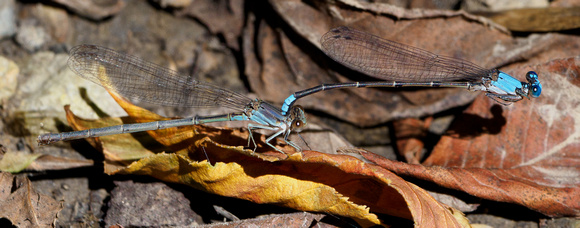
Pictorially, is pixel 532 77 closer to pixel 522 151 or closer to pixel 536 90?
pixel 536 90

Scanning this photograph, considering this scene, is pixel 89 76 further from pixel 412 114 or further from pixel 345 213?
pixel 412 114

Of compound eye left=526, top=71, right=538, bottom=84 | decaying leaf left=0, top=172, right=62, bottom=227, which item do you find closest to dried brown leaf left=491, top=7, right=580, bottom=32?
compound eye left=526, top=71, right=538, bottom=84

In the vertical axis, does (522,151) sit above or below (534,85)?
below

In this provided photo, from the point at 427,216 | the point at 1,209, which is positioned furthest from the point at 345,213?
the point at 1,209

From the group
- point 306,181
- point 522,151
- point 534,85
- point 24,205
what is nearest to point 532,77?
point 534,85

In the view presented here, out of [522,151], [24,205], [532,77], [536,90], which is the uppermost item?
[532,77]

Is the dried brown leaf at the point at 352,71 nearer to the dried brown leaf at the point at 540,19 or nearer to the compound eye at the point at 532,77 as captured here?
the dried brown leaf at the point at 540,19

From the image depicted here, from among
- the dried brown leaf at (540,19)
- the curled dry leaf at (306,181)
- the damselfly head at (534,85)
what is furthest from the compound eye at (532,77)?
the curled dry leaf at (306,181)
